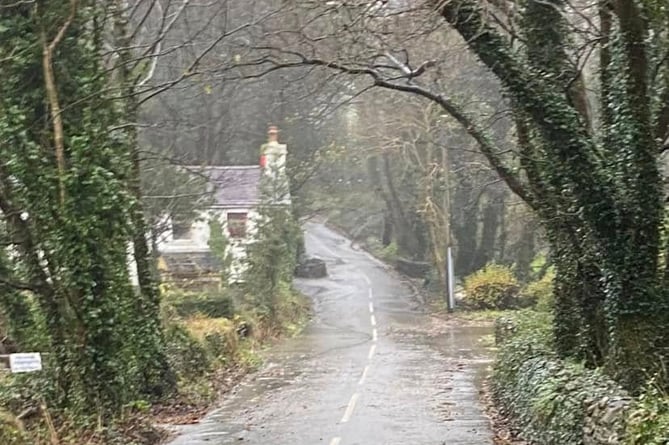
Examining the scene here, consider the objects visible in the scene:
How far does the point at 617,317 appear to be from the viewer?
11.4 m

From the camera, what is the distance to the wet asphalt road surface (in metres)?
14.6

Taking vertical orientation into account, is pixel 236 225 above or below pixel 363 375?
above

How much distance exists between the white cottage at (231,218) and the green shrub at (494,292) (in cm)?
922

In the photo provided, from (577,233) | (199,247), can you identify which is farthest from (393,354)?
(199,247)

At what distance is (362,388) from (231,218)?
2749 cm

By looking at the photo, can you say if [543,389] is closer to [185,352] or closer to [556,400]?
[556,400]

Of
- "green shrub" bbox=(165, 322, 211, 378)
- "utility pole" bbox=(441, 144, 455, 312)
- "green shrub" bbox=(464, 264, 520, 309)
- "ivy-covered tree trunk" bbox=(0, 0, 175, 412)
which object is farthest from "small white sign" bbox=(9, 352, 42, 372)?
"green shrub" bbox=(464, 264, 520, 309)

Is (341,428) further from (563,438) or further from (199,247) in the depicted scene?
(199,247)

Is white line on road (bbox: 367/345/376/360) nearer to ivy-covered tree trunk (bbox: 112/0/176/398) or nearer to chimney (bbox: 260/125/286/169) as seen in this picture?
ivy-covered tree trunk (bbox: 112/0/176/398)

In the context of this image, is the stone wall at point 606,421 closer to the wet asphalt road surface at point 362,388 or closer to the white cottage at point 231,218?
the wet asphalt road surface at point 362,388

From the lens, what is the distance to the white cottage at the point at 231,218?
3556 centimetres

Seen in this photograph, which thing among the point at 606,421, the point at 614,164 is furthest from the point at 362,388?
the point at 606,421

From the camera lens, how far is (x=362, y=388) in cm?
2011

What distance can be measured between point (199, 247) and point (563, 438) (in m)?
37.8
